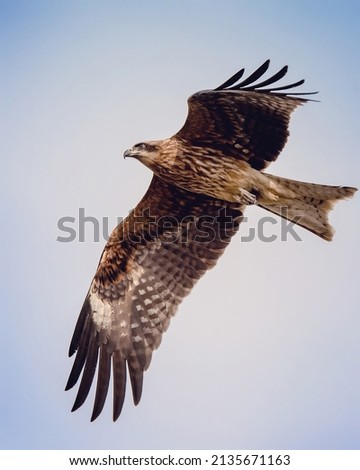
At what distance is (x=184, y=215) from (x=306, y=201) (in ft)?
4.56

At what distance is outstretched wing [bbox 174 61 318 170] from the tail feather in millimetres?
316

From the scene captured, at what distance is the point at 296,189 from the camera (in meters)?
9.22

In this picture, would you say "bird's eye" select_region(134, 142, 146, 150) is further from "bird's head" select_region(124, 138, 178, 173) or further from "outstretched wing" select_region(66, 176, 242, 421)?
"outstretched wing" select_region(66, 176, 242, 421)

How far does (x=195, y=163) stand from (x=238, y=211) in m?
0.85

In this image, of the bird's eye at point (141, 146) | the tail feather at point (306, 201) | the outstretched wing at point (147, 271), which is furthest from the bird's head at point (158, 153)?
the tail feather at point (306, 201)

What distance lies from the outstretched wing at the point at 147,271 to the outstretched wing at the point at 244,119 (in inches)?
29.4

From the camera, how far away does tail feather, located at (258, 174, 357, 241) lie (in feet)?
30.1

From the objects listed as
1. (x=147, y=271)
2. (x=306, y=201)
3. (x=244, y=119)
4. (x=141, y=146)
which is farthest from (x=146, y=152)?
(x=306, y=201)

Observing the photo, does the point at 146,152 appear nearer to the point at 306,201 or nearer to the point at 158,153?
the point at 158,153

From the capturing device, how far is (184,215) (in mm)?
9953

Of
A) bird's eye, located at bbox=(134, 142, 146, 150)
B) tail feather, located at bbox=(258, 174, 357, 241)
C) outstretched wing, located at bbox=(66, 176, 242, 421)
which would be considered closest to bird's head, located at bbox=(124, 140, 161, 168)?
bird's eye, located at bbox=(134, 142, 146, 150)

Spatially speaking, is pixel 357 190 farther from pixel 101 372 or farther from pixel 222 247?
pixel 101 372
